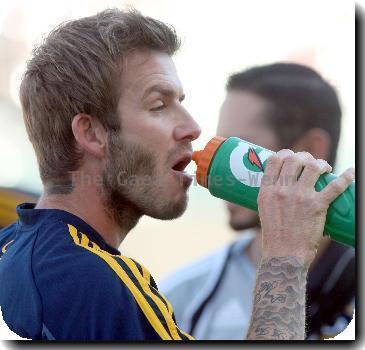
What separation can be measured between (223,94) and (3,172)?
0.61m

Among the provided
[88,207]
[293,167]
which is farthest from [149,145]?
[293,167]

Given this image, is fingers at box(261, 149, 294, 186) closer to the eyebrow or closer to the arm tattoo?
the arm tattoo

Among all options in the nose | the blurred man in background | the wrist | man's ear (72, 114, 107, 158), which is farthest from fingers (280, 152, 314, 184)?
the blurred man in background

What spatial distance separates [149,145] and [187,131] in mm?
73

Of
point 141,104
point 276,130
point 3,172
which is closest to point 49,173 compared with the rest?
point 141,104

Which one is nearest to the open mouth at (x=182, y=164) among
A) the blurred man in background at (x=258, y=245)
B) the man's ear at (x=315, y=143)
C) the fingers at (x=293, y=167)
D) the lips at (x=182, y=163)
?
the lips at (x=182, y=163)

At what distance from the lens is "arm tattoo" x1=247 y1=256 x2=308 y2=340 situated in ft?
3.03

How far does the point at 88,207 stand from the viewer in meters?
1.07

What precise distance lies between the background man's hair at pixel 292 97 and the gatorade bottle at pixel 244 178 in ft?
2.26

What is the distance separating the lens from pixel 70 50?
112 cm

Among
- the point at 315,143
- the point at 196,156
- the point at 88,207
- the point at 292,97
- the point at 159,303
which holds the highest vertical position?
the point at 292,97

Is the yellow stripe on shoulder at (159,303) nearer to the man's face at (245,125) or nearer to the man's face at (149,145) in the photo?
the man's face at (149,145)

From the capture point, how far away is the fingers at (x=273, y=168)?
3.20 ft

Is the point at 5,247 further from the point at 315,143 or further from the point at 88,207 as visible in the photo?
the point at 315,143
